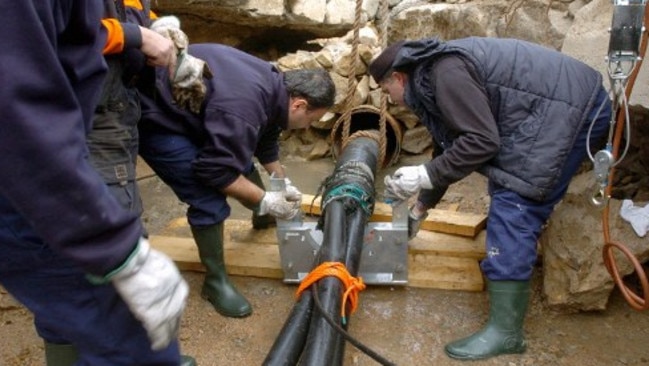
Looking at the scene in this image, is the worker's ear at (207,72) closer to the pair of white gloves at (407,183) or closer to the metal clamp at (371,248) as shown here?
the metal clamp at (371,248)

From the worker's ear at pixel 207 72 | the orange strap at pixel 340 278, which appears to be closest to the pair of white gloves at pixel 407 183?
the orange strap at pixel 340 278

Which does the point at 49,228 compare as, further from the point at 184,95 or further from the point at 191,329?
the point at 191,329

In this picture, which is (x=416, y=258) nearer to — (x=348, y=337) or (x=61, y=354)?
(x=348, y=337)

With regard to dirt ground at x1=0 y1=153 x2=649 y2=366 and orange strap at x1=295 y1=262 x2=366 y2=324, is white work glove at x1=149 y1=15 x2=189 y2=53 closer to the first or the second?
orange strap at x1=295 y1=262 x2=366 y2=324

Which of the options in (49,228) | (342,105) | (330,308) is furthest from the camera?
(342,105)

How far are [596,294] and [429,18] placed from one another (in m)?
2.68

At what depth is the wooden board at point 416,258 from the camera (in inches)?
118

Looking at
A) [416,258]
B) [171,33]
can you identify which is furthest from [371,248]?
[171,33]

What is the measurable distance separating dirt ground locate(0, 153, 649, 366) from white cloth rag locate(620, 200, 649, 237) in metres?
0.45

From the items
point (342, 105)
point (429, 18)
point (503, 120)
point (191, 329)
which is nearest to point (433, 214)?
point (503, 120)

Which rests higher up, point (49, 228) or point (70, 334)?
point (49, 228)

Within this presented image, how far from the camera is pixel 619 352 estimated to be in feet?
8.12

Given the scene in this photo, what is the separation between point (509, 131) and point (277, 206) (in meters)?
1.17

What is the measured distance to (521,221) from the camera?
249cm
